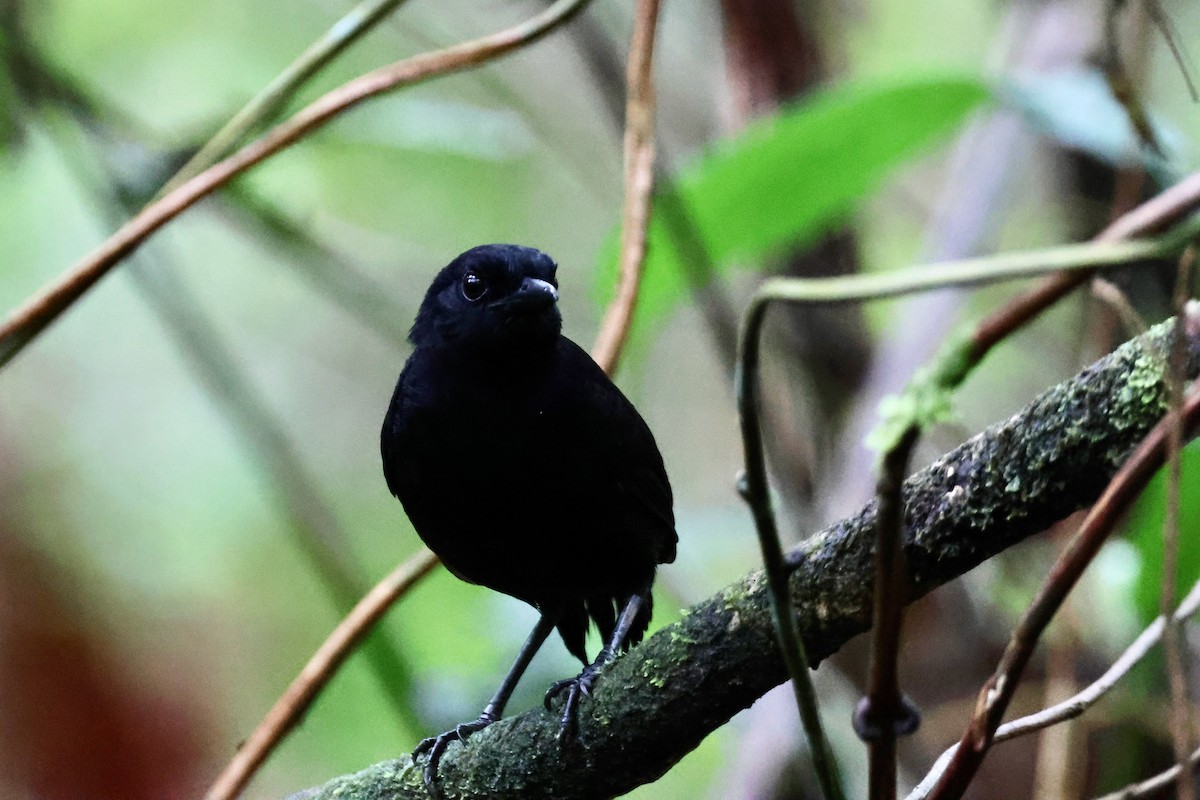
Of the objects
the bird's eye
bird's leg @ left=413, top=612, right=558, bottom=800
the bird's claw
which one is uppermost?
the bird's eye

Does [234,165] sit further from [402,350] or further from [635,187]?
[402,350]

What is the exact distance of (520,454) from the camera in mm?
2705

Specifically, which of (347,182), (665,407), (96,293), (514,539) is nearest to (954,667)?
(514,539)

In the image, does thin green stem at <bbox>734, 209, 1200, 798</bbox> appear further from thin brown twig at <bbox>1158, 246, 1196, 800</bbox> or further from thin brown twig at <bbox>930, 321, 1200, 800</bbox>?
thin brown twig at <bbox>930, 321, 1200, 800</bbox>

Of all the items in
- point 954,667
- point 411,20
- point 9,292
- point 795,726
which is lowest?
point 795,726

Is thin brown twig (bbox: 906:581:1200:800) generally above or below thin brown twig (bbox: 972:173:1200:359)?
below

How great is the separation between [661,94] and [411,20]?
1235 mm

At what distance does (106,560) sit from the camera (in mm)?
5566

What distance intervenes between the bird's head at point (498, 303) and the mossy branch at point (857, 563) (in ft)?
3.34

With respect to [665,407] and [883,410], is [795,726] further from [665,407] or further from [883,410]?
[665,407]

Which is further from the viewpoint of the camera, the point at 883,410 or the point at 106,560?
the point at 106,560

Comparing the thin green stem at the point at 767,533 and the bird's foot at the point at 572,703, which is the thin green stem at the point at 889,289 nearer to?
the thin green stem at the point at 767,533

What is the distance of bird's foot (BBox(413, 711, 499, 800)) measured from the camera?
2.35m

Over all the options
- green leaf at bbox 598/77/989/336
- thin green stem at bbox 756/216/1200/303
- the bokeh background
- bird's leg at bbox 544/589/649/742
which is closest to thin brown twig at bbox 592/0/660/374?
green leaf at bbox 598/77/989/336
